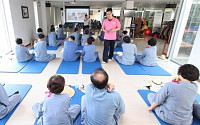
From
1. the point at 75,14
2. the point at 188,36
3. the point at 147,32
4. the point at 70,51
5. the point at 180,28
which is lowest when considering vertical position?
the point at 70,51

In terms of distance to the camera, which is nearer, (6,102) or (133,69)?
(6,102)

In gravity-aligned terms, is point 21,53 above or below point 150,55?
below

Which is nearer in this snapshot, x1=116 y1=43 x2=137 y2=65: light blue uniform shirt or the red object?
x1=116 y1=43 x2=137 y2=65: light blue uniform shirt

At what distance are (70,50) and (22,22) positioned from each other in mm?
2898

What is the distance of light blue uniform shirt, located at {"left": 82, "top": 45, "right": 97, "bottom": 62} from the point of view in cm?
376

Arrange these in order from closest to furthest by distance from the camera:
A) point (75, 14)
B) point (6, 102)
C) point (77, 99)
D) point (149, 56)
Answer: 1. point (6, 102)
2. point (77, 99)
3. point (149, 56)
4. point (75, 14)

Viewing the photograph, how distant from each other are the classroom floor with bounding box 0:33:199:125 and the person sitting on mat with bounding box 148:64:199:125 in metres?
0.23

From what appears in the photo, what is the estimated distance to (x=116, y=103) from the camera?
53.2 inches

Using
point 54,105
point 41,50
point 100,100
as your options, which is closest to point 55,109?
point 54,105

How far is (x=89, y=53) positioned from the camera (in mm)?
3797

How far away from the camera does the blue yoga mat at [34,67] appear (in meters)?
3.11

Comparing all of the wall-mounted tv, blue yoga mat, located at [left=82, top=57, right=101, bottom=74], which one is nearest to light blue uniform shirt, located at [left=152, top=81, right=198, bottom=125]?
blue yoga mat, located at [left=82, top=57, right=101, bottom=74]

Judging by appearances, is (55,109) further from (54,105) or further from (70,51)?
(70,51)

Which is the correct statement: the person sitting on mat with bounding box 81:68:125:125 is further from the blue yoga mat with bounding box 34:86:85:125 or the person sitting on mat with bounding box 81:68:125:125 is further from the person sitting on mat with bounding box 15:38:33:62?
the person sitting on mat with bounding box 15:38:33:62
